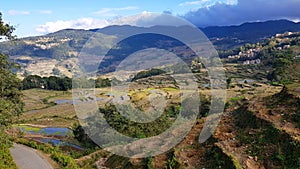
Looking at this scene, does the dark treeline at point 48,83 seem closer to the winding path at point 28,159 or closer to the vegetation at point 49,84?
the vegetation at point 49,84

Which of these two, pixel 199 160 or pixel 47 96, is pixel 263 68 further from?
pixel 199 160

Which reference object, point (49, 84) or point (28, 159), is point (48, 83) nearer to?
point (49, 84)

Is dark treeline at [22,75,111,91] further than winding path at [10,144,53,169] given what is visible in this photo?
Yes

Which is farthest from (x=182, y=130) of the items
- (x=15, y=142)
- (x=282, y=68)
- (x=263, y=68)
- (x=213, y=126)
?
(x=263, y=68)

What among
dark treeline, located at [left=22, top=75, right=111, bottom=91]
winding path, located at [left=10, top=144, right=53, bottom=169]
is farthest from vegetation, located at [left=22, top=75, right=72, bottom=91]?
winding path, located at [left=10, top=144, right=53, bottom=169]

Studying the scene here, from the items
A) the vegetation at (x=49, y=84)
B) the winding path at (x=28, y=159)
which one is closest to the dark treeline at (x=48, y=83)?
the vegetation at (x=49, y=84)

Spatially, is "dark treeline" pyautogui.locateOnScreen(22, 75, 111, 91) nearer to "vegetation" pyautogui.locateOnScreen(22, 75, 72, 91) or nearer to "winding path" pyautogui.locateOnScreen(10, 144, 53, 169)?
"vegetation" pyautogui.locateOnScreen(22, 75, 72, 91)

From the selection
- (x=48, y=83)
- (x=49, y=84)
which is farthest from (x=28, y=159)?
(x=48, y=83)

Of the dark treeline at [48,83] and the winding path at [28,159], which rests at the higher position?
the winding path at [28,159]

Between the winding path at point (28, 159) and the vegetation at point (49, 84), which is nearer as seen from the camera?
the winding path at point (28, 159)
